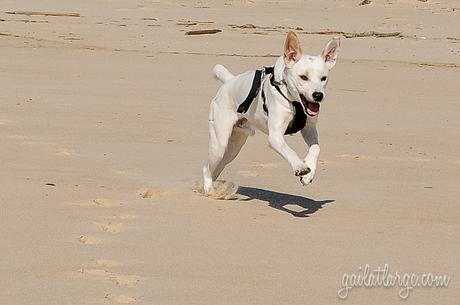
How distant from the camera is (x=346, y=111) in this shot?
40.4 ft

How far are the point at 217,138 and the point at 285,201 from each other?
0.66 metres

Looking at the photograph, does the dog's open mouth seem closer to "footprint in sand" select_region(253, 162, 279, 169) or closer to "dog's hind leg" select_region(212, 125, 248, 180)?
"dog's hind leg" select_region(212, 125, 248, 180)

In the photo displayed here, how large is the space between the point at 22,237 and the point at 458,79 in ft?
32.5

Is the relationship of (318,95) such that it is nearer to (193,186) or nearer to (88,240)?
(193,186)

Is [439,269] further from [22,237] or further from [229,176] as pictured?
[229,176]

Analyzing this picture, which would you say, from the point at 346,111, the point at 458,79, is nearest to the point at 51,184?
the point at 346,111

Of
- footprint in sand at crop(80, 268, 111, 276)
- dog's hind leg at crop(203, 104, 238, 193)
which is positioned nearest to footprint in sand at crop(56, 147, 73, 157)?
dog's hind leg at crop(203, 104, 238, 193)

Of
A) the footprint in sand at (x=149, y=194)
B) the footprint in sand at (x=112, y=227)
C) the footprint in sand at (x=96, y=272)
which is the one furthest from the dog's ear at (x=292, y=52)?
the footprint in sand at (x=96, y=272)

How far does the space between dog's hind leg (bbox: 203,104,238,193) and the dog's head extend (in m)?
0.72

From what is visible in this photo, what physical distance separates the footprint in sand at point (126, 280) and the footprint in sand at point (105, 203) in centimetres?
167

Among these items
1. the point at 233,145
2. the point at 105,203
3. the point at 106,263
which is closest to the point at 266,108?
the point at 233,145

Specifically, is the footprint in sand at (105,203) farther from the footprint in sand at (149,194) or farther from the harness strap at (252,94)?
the harness strap at (252,94)

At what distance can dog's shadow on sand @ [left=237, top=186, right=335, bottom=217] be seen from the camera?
7.48 m

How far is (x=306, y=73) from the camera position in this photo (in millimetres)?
7141
